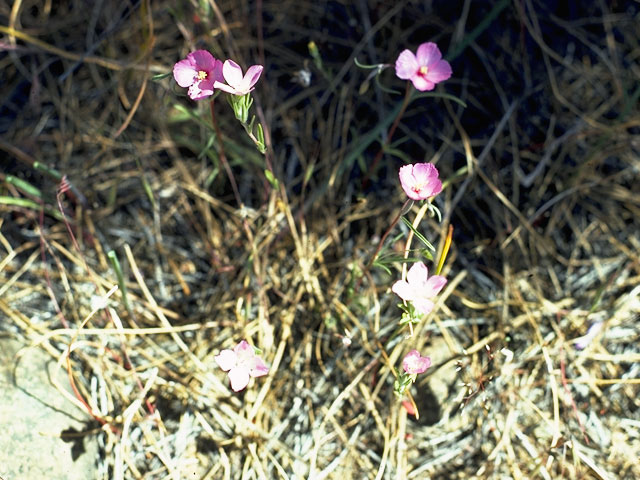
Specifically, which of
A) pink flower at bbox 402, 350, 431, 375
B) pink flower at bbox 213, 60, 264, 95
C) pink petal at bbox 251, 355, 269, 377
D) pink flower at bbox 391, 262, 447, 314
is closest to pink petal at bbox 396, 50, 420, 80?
pink flower at bbox 213, 60, 264, 95

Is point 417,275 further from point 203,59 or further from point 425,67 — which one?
point 203,59

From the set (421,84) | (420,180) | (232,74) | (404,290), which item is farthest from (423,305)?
(232,74)

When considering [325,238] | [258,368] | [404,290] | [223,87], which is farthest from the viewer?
[325,238]

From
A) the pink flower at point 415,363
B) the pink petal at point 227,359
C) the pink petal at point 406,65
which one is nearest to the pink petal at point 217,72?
the pink petal at point 406,65

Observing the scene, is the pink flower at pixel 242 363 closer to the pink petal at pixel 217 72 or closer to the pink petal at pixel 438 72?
the pink petal at pixel 217 72

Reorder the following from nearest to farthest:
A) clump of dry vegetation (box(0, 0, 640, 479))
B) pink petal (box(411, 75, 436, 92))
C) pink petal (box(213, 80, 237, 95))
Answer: pink petal (box(213, 80, 237, 95)), pink petal (box(411, 75, 436, 92)), clump of dry vegetation (box(0, 0, 640, 479))

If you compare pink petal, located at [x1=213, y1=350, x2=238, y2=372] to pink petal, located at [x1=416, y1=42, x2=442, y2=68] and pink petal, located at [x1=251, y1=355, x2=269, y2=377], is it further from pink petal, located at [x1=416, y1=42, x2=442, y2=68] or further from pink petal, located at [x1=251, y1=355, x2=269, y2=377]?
pink petal, located at [x1=416, y1=42, x2=442, y2=68]
